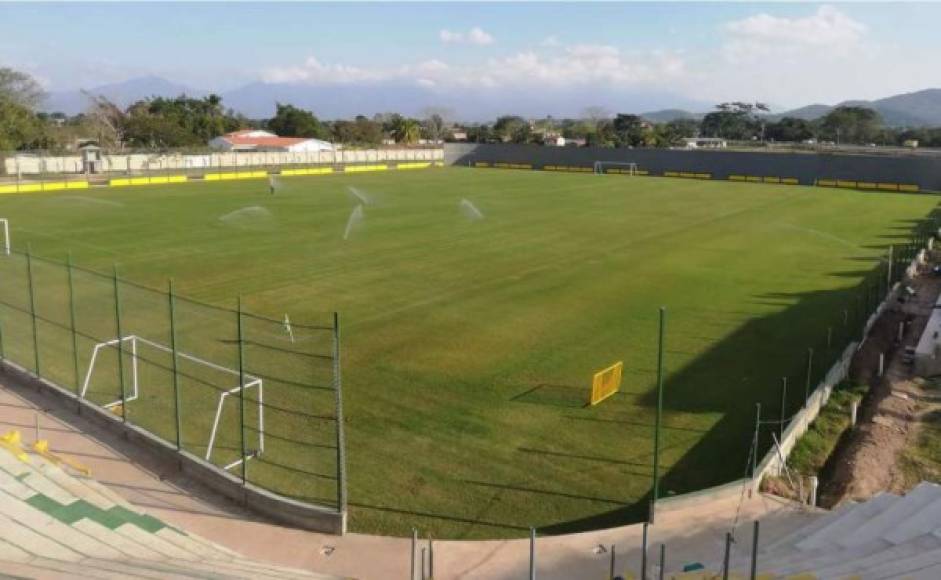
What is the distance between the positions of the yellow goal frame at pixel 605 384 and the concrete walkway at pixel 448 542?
4471 millimetres

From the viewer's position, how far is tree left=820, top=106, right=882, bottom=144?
522ft

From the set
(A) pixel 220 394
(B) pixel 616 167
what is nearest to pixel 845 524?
(A) pixel 220 394

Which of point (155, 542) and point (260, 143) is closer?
point (155, 542)

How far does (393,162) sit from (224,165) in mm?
21067

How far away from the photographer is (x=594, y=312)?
23.5 meters

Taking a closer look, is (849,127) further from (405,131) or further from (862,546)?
(862,546)

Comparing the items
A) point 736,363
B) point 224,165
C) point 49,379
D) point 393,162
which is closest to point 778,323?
point 736,363

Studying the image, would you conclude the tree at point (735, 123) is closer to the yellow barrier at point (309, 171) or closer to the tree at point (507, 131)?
the tree at point (507, 131)

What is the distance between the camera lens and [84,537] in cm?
968

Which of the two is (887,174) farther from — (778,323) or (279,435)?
(279,435)

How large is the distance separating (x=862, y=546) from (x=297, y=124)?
129 metres

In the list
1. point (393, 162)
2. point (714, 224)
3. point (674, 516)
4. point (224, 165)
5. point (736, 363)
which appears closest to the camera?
point (674, 516)

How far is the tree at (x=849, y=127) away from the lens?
159m

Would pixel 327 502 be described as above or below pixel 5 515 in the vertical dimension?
below
